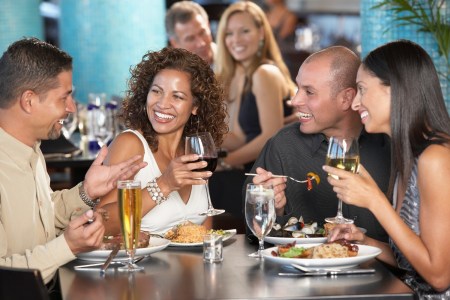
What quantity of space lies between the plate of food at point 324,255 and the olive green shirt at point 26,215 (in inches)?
24.7

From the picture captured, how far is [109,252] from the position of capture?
282 centimetres

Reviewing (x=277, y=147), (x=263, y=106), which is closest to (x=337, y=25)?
(x=263, y=106)

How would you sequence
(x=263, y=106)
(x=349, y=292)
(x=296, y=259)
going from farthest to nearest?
(x=263, y=106) < (x=296, y=259) < (x=349, y=292)

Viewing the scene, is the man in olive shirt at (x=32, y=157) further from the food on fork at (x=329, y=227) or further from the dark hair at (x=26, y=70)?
the food on fork at (x=329, y=227)

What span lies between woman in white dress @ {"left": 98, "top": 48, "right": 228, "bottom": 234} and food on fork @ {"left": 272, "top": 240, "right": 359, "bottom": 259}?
88cm

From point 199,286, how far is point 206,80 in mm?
1429

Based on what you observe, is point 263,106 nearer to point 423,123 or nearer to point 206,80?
point 206,80

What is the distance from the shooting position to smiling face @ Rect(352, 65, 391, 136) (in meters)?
2.96

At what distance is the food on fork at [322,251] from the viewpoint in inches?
106

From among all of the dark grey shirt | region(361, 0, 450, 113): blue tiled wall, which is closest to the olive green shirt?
the dark grey shirt

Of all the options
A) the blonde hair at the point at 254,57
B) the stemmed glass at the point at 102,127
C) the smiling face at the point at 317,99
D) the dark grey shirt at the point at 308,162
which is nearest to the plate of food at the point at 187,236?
the dark grey shirt at the point at 308,162

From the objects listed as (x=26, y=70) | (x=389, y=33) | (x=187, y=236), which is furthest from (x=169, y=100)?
(x=389, y=33)

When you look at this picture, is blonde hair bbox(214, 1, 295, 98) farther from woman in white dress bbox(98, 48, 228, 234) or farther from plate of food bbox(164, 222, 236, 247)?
plate of food bbox(164, 222, 236, 247)

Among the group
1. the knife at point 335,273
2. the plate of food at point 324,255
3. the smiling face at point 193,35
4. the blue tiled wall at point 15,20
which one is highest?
the blue tiled wall at point 15,20
